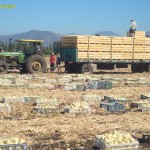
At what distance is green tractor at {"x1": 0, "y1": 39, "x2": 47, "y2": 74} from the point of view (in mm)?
24031

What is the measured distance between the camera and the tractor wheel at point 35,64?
78.7 ft

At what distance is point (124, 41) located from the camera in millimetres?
25984

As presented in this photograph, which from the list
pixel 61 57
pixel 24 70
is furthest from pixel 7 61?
pixel 61 57

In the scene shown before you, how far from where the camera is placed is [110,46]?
25516mm

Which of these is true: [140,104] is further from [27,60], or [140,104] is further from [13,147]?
[27,60]

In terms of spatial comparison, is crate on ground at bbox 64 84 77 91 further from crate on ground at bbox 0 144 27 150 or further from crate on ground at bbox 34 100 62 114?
crate on ground at bbox 0 144 27 150

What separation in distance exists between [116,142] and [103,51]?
1750cm

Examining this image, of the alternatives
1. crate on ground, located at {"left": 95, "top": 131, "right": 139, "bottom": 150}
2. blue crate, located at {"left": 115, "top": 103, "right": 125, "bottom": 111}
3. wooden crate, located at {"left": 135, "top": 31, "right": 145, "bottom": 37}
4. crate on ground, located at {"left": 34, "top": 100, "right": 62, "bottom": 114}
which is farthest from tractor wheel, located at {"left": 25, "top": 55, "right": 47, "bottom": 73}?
crate on ground, located at {"left": 95, "top": 131, "right": 139, "bottom": 150}

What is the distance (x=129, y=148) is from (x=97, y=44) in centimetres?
1738

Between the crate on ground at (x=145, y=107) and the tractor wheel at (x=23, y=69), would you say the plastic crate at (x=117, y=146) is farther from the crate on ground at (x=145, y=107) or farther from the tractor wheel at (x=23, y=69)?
the tractor wheel at (x=23, y=69)

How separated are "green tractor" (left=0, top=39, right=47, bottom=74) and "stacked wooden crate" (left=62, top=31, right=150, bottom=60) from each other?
218 cm

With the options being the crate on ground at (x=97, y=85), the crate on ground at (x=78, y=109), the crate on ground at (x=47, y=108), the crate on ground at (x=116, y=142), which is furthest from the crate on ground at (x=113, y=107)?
the crate on ground at (x=97, y=85)

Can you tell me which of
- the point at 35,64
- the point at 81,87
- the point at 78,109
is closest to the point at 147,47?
the point at 35,64

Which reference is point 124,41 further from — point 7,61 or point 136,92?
point 136,92
